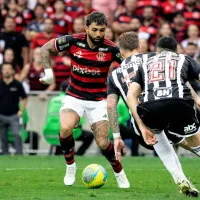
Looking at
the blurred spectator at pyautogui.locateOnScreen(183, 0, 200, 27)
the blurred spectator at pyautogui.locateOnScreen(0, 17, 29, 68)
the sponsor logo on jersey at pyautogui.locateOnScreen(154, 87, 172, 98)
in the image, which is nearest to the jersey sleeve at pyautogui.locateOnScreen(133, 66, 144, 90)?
the sponsor logo on jersey at pyautogui.locateOnScreen(154, 87, 172, 98)

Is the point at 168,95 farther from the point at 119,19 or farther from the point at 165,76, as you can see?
the point at 119,19

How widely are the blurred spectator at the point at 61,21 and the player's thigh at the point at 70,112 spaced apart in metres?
9.89

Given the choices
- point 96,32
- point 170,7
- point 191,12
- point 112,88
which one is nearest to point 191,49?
point 191,12

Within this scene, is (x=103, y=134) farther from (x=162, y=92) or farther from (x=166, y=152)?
(x=162, y=92)

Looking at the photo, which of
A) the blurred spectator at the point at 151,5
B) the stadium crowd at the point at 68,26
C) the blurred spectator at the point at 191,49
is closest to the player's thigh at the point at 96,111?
the stadium crowd at the point at 68,26

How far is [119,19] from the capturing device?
21.0 meters

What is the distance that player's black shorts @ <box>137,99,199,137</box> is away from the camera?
930 centimetres

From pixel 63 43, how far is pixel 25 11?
11.4m

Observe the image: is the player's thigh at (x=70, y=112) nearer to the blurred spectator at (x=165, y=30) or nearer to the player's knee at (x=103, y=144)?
the player's knee at (x=103, y=144)

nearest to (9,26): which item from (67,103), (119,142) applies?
(67,103)

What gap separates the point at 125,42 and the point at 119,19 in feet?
34.2

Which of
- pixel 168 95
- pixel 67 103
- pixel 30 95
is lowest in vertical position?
pixel 30 95

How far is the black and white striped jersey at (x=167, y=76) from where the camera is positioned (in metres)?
9.34

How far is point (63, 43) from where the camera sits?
37.7ft
